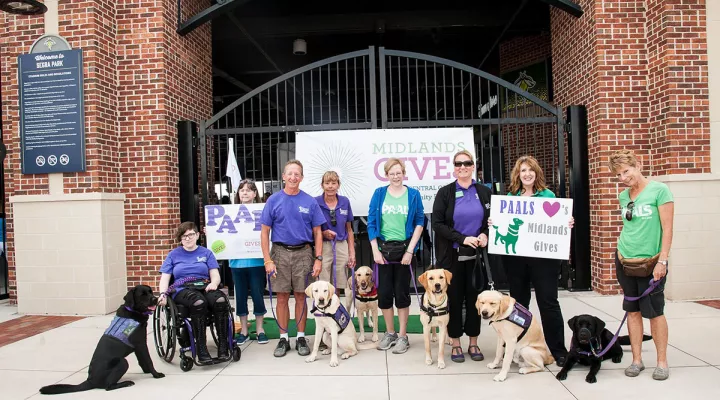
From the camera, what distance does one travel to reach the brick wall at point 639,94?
6.99m

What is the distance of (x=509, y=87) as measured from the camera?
296 inches

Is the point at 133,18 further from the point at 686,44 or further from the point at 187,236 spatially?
the point at 686,44

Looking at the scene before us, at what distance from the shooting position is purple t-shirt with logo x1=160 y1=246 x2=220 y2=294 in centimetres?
498

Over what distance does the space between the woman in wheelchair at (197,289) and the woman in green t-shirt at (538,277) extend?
2539 millimetres

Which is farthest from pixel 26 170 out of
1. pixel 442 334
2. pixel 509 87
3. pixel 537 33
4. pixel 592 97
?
pixel 537 33

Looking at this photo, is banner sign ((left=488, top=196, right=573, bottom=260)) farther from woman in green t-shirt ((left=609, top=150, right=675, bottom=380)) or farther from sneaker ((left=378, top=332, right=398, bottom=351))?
sneaker ((left=378, top=332, right=398, bottom=351))

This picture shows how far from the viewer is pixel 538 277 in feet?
15.5

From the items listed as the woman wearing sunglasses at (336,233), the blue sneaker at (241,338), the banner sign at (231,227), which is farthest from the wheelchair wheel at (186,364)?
the banner sign at (231,227)

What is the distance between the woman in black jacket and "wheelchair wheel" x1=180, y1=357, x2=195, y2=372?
7.46ft

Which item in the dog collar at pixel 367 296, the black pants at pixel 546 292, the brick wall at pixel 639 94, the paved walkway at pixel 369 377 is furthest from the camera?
the brick wall at pixel 639 94

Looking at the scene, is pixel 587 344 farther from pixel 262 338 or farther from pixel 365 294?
pixel 262 338

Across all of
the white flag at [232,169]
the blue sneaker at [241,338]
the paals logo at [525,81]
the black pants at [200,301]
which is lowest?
the blue sneaker at [241,338]

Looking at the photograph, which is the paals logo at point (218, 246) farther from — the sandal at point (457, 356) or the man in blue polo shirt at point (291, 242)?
the sandal at point (457, 356)

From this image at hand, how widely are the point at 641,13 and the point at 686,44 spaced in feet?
2.54
